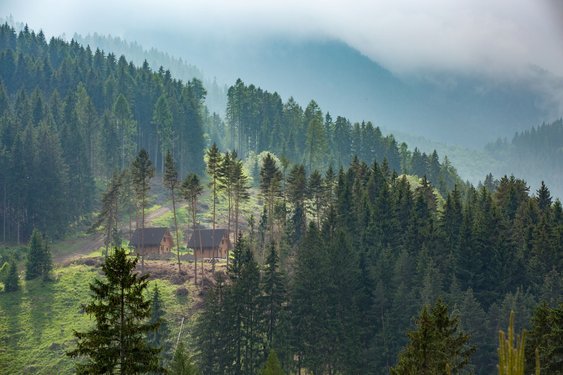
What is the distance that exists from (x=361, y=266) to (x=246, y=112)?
9269 centimetres

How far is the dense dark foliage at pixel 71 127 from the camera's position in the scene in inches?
4139

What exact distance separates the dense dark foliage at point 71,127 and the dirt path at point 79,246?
3547 millimetres

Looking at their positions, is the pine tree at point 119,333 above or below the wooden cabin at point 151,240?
below

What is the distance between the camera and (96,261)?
8681cm

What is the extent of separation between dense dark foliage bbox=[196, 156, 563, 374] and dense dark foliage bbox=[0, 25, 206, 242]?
139 ft

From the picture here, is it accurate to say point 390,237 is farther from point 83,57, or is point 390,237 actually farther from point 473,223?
point 83,57

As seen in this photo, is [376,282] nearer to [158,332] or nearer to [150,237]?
[158,332]

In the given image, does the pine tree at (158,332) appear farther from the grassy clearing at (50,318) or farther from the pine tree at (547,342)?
the pine tree at (547,342)

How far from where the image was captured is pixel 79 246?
10031cm

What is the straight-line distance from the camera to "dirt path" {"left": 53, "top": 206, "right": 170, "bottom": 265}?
92.8 meters

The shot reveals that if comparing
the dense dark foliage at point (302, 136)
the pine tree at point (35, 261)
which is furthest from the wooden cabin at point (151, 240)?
the dense dark foliage at point (302, 136)

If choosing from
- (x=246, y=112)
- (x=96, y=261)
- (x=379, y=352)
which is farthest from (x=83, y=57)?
(x=379, y=352)

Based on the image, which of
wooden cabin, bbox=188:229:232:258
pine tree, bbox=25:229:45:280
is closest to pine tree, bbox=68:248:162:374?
pine tree, bbox=25:229:45:280

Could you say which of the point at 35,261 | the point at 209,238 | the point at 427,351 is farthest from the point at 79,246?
the point at 427,351
